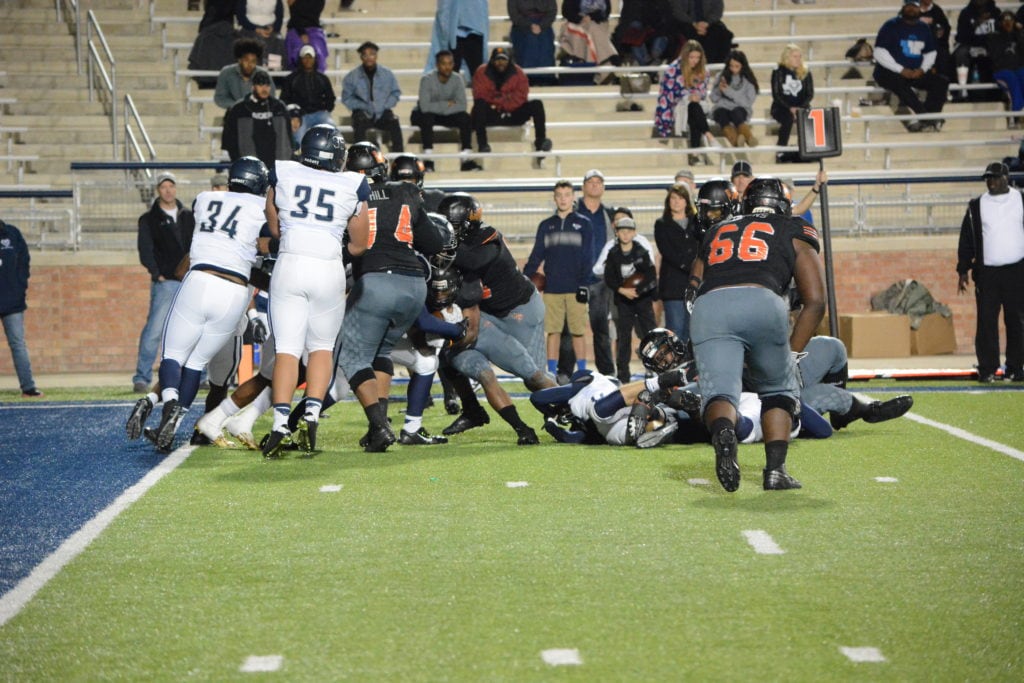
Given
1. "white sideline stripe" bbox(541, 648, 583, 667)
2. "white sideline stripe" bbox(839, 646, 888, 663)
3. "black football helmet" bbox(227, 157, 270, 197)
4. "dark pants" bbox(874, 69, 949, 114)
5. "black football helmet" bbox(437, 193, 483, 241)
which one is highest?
"dark pants" bbox(874, 69, 949, 114)

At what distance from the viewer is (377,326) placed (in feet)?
27.6

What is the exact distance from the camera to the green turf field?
399 centimetres

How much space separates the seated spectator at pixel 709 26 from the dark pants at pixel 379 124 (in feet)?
15.8

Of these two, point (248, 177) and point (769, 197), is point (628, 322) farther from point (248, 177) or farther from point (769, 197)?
point (769, 197)

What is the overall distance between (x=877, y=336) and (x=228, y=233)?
928cm

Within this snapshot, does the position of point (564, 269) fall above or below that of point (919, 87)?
below

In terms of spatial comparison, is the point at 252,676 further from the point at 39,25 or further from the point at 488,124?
the point at 39,25

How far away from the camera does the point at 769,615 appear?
173 inches

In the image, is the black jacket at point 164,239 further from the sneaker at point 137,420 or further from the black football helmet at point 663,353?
the black football helmet at point 663,353

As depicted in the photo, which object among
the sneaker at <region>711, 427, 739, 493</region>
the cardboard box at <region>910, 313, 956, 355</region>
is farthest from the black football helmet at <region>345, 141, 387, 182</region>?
the cardboard box at <region>910, 313, 956, 355</region>

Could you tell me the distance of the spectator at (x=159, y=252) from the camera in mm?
13008

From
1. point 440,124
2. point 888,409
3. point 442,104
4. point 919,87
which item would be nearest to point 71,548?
point 888,409

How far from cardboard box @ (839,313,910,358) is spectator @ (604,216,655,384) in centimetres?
361

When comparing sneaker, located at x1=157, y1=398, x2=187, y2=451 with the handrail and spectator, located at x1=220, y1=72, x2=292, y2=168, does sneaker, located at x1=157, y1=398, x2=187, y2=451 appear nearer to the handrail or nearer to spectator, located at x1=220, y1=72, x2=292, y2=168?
spectator, located at x1=220, y1=72, x2=292, y2=168
